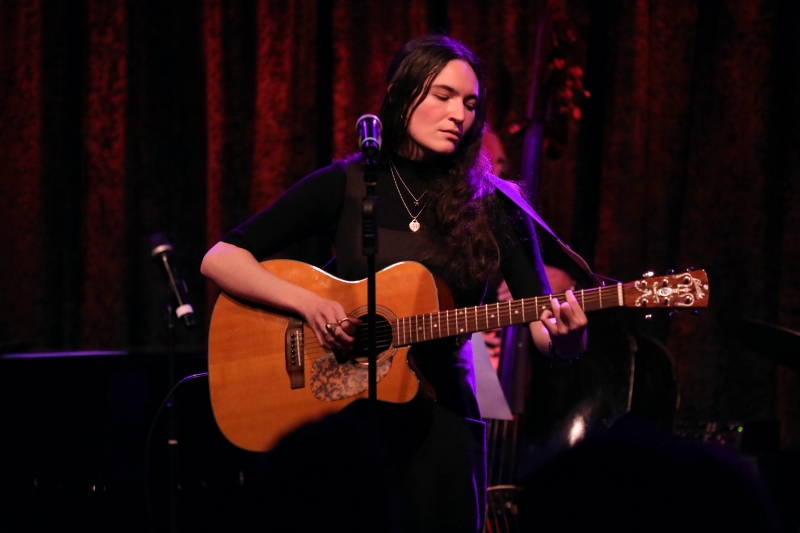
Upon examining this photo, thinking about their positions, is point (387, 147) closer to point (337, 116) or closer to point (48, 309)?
point (337, 116)

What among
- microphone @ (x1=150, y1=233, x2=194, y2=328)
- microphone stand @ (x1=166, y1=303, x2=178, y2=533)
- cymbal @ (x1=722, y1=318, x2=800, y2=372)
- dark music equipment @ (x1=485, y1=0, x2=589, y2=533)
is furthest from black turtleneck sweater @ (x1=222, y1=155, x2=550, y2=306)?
cymbal @ (x1=722, y1=318, x2=800, y2=372)

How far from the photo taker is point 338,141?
3592 mm

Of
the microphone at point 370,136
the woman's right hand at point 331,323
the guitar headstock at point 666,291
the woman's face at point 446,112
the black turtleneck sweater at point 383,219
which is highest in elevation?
the woman's face at point 446,112

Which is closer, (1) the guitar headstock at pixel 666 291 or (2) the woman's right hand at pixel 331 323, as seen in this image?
(1) the guitar headstock at pixel 666 291

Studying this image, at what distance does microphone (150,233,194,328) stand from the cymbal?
2.00 m

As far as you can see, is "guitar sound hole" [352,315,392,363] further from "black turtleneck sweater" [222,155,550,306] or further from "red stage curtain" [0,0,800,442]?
"red stage curtain" [0,0,800,442]

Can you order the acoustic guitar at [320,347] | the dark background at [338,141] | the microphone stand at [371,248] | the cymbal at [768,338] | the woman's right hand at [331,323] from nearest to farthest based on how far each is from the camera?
the microphone stand at [371,248]
the acoustic guitar at [320,347]
the woman's right hand at [331,323]
the cymbal at [768,338]
the dark background at [338,141]

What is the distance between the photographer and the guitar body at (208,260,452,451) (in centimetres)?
199

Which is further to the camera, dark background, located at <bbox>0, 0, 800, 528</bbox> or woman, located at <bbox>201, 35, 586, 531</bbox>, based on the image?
dark background, located at <bbox>0, 0, 800, 528</bbox>

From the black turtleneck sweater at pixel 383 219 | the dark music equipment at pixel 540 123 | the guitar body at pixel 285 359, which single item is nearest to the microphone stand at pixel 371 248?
the guitar body at pixel 285 359

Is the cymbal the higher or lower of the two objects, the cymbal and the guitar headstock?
the lower

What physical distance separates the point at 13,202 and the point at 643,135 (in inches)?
119

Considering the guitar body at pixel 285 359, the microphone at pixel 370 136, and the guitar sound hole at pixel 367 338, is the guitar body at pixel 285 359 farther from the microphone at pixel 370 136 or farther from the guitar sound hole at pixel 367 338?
the microphone at pixel 370 136

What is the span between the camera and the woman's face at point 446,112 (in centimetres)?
208
